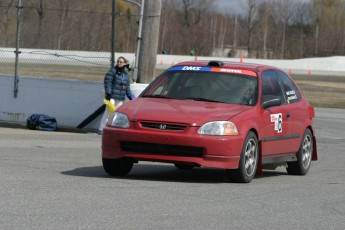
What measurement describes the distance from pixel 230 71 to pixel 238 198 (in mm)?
2768

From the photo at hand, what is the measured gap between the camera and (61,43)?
19719 mm

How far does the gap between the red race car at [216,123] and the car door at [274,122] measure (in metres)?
0.01

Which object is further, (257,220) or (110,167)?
(110,167)

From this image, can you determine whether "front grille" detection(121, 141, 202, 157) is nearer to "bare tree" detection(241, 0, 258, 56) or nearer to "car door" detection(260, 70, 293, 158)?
"car door" detection(260, 70, 293, 158)

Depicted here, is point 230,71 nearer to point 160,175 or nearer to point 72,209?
point 160,175

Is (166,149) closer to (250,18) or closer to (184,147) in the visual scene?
Answer: (184,147)

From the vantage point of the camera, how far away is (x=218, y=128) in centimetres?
1058

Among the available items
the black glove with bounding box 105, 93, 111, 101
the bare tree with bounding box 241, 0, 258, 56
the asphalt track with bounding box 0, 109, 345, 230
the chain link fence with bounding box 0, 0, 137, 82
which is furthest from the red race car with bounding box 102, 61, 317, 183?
the bare tree with bounding box 241, 0, 258, 56

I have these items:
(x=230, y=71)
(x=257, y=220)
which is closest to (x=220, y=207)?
(x=257, y=220)

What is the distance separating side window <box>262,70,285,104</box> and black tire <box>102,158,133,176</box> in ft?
6.38

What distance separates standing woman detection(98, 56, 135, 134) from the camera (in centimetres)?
1775

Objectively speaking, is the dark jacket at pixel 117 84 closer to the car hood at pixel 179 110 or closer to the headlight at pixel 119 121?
the car hood at pixel 179 110

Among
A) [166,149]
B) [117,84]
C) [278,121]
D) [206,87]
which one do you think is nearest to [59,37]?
[117,84]

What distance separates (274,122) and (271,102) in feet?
0.96
